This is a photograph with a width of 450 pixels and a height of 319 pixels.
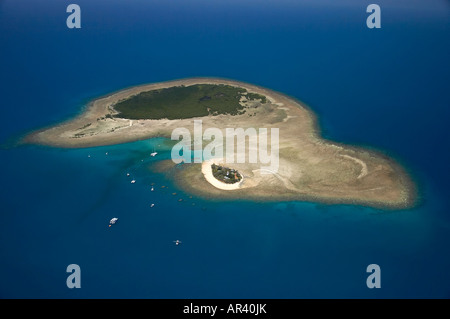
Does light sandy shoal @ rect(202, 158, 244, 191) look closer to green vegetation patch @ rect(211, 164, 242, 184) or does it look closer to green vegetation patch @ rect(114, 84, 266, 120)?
green vegetation patch @ rect(211, 164, 242, 184)

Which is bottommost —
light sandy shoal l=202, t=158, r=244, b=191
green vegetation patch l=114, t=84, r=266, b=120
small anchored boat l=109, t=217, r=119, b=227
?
small anchored boat l=109, t=217, r=119, b=227

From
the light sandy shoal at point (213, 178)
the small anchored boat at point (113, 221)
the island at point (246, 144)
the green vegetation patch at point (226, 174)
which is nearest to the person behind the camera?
the small anchored boat at point (113, 221)

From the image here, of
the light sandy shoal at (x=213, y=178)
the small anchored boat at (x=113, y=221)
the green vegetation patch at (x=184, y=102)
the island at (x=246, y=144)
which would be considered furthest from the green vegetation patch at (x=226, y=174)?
the green vegetation patch at (x=184, y=102)

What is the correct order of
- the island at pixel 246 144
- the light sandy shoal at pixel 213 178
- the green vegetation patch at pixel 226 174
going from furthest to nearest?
the green vegetation patch at pixel 226 174, the light sandy shoal at pixel 213 178, the island at pixel 246 144

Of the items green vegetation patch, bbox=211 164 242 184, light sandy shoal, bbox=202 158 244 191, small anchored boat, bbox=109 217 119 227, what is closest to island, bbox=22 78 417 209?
green vegetation patch, bbox=211 164 242 184

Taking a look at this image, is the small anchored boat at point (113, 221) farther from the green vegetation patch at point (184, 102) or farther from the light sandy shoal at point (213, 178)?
the green vegetation patch at point (184, 102)

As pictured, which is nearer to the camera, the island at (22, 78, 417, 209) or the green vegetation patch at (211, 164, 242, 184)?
the island at (22, 78, 417, 209)
